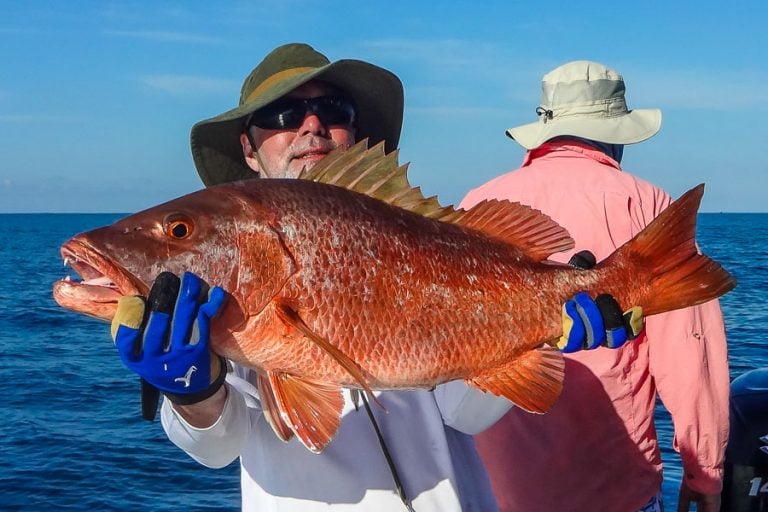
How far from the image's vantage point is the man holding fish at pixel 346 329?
221 cm

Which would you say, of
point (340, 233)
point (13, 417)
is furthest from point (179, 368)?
point (13, 417)

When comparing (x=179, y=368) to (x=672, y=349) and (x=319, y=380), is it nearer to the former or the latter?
(x=319, y=380)

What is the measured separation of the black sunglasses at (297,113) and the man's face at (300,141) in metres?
0.02

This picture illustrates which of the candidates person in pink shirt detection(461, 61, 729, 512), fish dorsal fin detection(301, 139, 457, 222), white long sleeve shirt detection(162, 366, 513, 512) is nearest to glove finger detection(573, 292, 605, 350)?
white long sleeve shirt detection(162, 366, 513, 512)

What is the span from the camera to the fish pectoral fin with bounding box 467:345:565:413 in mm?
2422

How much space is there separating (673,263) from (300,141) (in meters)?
1.50

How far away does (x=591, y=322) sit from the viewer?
→ 244 centimetres

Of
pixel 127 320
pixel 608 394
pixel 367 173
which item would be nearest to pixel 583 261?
pixel 367 173

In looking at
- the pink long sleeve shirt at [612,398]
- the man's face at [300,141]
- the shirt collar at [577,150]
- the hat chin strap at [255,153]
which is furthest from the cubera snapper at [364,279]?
the shirt collar at [577,150]

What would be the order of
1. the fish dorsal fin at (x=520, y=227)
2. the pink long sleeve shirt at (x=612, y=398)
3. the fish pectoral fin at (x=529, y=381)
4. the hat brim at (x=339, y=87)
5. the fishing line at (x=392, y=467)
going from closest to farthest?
the fish pectoral fin at (x=529, y=381) < the fish dorsal fin at (x=520, y=227) < the fishing line at (x=392, y=467) < the hat brim at (x=339, y=87) < the pink long sleeve shirt at (x=612, y=398)

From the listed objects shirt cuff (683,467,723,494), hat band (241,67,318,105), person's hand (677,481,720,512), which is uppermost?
hat band (241,67,318,105)

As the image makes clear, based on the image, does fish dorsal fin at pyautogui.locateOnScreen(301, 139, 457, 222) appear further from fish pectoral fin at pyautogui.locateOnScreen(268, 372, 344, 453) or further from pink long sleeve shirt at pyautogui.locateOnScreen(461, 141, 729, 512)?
pink long sleeve shirt at pyautogui.locateOnScreen(461, 141, 729, 512)

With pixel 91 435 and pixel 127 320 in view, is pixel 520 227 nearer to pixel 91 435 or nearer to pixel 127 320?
pixel 127 320

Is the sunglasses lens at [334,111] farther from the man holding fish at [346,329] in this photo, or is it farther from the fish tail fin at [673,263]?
the fish tail fin at [673,263]
